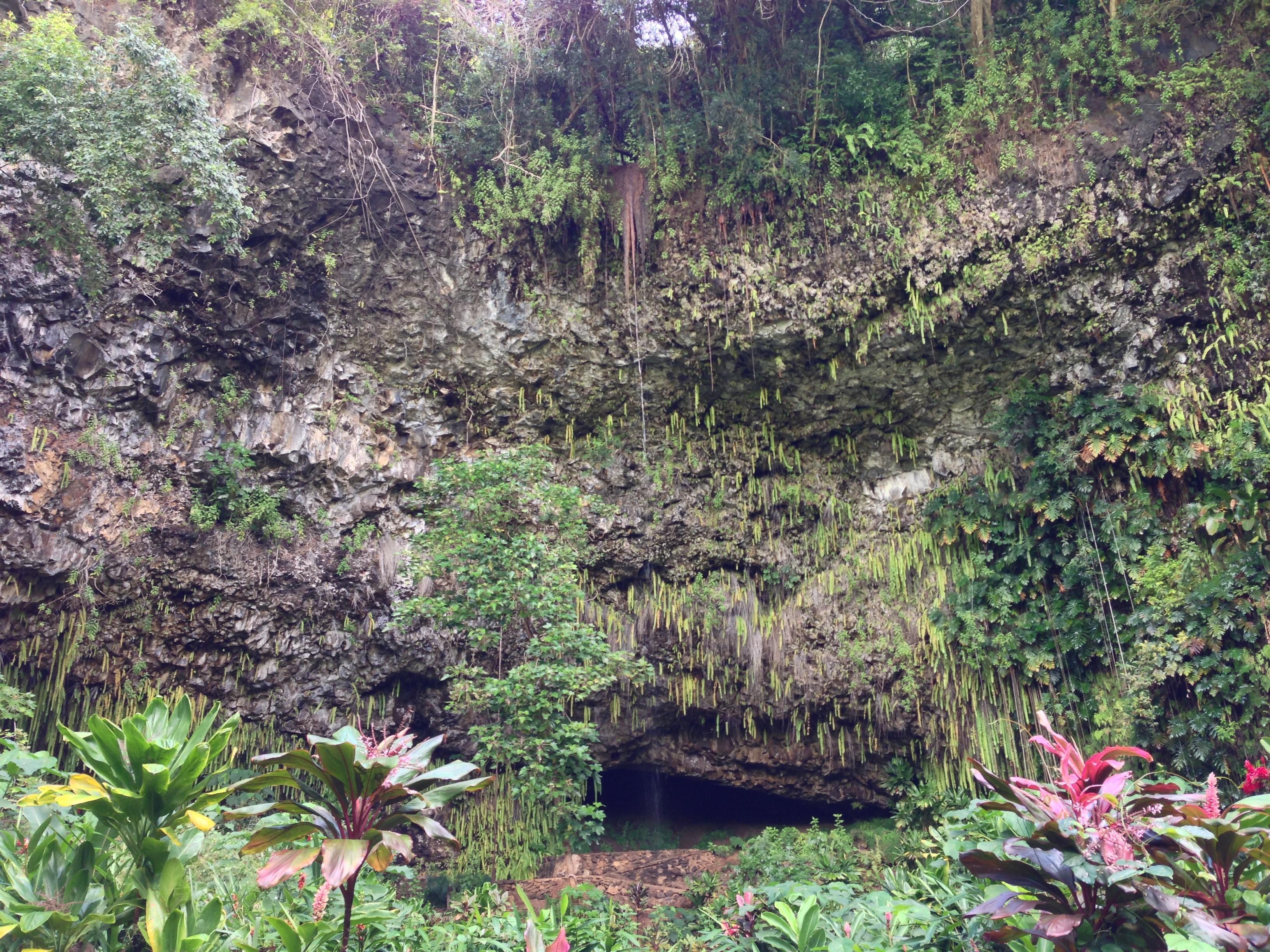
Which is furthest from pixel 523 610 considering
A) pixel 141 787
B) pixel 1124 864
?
pixel 1124 864

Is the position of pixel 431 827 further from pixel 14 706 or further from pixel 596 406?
pixel 596 406

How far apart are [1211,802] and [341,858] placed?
266 centimetres

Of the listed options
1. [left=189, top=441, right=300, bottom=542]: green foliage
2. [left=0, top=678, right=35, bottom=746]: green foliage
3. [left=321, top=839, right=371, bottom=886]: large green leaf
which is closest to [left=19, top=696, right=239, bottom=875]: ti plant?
[left=321, top=839, right=371, bottom=886]: large green leaf

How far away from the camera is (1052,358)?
23.9ft

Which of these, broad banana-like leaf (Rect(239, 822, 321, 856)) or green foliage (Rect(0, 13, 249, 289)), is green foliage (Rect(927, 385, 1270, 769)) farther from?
green foliage (Rect(0, 13, 249, 289))

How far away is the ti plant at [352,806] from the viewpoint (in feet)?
7.66

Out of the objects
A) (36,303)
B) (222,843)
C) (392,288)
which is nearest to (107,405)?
(36,303)

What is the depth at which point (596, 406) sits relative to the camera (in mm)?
8523

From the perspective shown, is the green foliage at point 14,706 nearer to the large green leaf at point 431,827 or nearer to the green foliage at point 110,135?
the green foliage at point 110,135

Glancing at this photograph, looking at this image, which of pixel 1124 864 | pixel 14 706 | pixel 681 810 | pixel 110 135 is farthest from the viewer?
pixel 681 810

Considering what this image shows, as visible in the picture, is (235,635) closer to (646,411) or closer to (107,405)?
(107,405)

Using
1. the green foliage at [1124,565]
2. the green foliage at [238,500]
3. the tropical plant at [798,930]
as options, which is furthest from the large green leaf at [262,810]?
the green foliage at [1124,565]

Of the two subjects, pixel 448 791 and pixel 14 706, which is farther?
pixel 14 706

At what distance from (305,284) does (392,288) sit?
2.91 feet
